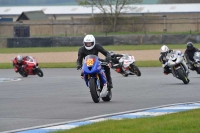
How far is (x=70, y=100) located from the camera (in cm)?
1567

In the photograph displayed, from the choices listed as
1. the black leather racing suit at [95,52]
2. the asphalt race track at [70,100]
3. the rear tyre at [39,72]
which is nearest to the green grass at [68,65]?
the rear tyre at [39,72]

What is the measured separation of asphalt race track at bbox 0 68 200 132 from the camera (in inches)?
474

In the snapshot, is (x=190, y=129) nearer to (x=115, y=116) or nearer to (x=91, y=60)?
(x=115, y=116)

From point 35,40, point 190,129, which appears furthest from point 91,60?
point 35,40

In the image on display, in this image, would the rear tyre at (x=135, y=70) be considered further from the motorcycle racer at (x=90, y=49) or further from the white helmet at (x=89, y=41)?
the white helmet at (x=89, y=41)

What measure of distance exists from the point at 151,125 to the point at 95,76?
17.1ft

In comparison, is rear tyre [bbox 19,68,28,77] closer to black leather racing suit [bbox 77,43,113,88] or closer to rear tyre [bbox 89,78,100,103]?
black leather racing suit [bbox 77,43,113,88]

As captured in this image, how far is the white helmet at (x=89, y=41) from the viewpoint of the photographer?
14864 mm

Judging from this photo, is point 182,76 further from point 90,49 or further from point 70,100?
point 90,49

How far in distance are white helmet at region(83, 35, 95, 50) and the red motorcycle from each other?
40.3 ft

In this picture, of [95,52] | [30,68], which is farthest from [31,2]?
[95,52]

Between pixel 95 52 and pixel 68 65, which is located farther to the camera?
pixel 68 65

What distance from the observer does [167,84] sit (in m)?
20.6

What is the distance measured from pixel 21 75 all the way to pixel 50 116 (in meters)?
15.7
